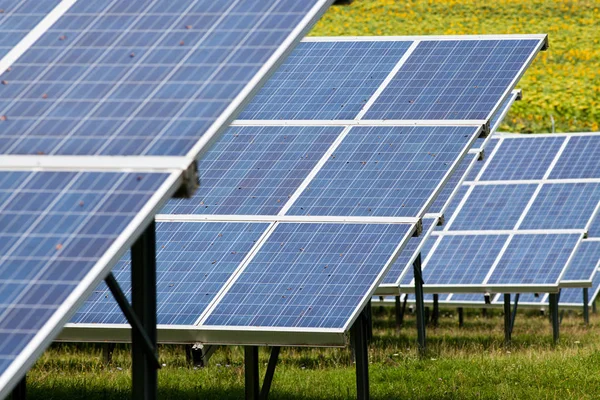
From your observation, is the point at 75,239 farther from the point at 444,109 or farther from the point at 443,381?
the point at 443,381

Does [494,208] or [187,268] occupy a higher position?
[494,208]

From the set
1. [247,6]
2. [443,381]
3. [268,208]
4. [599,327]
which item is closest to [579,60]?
[599,327]

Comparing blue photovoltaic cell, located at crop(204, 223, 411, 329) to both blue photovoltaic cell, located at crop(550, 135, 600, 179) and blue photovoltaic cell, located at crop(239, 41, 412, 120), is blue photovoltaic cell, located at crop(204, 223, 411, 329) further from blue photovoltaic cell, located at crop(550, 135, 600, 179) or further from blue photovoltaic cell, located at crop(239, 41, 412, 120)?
blue photovoltaic cell, located at crop(550, 135, 600, 179)

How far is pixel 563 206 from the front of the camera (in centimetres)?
2192

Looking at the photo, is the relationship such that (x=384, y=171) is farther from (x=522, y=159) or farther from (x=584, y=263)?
(x=522, y=159)

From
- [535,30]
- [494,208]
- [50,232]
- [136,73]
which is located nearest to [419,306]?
[494,208]

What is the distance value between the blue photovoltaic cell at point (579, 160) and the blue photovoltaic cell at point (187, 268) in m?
13.6

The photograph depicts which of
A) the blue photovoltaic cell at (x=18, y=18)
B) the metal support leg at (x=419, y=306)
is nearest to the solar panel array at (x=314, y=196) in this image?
the blue photovoltaic cell at (x=18, y=18)

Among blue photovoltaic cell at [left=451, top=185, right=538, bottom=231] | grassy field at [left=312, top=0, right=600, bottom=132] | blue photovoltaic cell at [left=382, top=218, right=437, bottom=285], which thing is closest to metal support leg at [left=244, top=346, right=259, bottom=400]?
blue photovoltaic cell at [left=382, top=218, right=437, bottom=285]

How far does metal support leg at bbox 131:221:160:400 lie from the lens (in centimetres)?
625

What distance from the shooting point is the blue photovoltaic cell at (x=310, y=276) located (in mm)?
9242

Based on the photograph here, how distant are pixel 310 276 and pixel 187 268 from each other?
1043 millimetres

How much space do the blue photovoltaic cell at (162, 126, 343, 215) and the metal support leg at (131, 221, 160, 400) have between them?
14.0 feet

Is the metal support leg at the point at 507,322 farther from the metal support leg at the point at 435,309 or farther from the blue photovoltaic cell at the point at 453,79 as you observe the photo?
the blue photovoltaic cell at the point at 453,79
